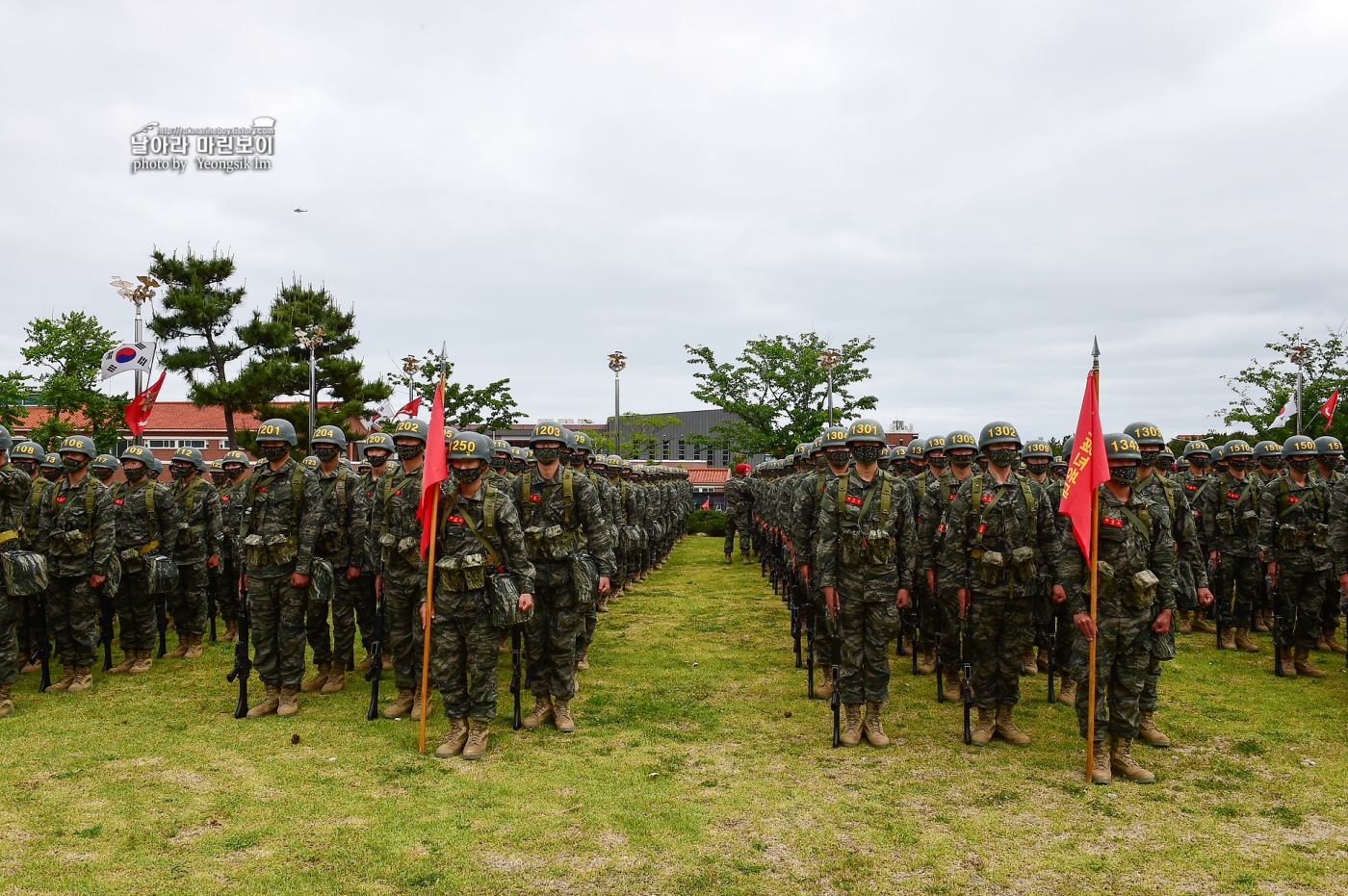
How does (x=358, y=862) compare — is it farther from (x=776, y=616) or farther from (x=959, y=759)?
(x=776, y=616)

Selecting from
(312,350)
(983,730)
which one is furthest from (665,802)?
(312,350)

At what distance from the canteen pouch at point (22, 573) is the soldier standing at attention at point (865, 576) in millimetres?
7632

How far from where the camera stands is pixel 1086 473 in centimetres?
627

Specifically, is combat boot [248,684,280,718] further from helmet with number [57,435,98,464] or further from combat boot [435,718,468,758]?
helmet with number [57,435,98,464]

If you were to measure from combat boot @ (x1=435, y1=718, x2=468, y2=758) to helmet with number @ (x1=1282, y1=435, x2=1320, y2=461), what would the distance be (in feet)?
33.4

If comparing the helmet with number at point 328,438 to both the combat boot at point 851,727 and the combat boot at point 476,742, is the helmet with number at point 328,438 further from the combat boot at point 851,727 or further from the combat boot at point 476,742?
the combat boot at point 851,727

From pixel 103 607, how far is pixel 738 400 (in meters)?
31.0

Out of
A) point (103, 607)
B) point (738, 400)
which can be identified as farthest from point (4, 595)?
point (738, 400)

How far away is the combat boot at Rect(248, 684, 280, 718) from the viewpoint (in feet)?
25.5

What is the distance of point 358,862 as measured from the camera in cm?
478

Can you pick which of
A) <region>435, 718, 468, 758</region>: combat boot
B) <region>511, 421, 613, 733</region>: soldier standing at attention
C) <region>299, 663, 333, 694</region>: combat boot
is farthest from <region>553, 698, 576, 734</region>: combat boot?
<region>299, 663, 333, 694</region>: combat boot

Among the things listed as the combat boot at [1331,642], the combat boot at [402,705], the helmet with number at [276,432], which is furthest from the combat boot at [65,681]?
the combat boot at [1331,642]

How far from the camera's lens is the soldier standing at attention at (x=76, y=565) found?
28.7 feet

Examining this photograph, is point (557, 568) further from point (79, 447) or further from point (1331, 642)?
point (1331, 642)
